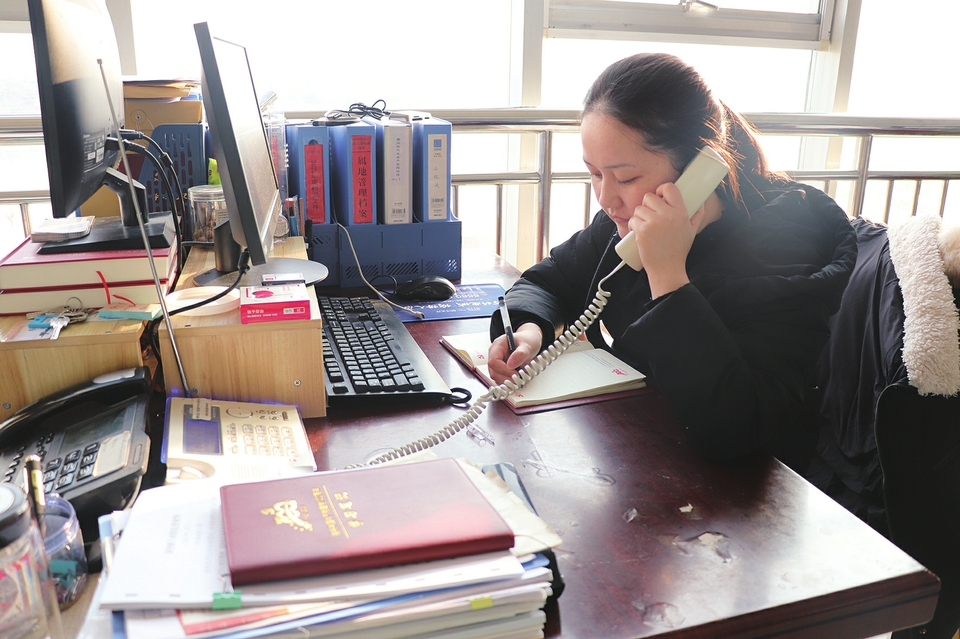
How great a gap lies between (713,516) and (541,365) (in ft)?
1.28

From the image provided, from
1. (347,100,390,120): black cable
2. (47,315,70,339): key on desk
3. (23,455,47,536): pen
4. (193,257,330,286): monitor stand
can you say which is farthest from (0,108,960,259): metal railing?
(23,455,47,536): pen

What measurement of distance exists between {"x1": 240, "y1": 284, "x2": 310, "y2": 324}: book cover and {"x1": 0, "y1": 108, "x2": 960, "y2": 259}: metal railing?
4.60ft

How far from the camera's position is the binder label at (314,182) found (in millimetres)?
1670

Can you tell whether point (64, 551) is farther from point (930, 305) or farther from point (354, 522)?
point (930, 305)

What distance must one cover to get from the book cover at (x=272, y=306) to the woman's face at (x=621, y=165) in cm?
51

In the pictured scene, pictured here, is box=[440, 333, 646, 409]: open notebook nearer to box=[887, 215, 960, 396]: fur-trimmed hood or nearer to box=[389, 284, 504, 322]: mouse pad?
box=[389, 284, 504, 322]: mouse pad

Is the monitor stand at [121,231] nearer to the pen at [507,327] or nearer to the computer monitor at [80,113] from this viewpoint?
the computer monitor at [80,113]

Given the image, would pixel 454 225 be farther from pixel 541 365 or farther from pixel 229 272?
pixel 541 365

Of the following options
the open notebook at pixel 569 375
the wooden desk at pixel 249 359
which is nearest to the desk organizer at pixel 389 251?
the open notebook at pixel 569 375

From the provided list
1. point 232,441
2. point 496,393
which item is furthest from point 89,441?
point 496,393

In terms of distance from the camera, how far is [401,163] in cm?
169

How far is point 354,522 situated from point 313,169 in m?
1.24

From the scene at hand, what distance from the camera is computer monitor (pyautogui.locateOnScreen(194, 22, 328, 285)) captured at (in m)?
0.90

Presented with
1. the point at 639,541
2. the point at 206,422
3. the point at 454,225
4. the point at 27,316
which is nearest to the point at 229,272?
the point at 27,316
